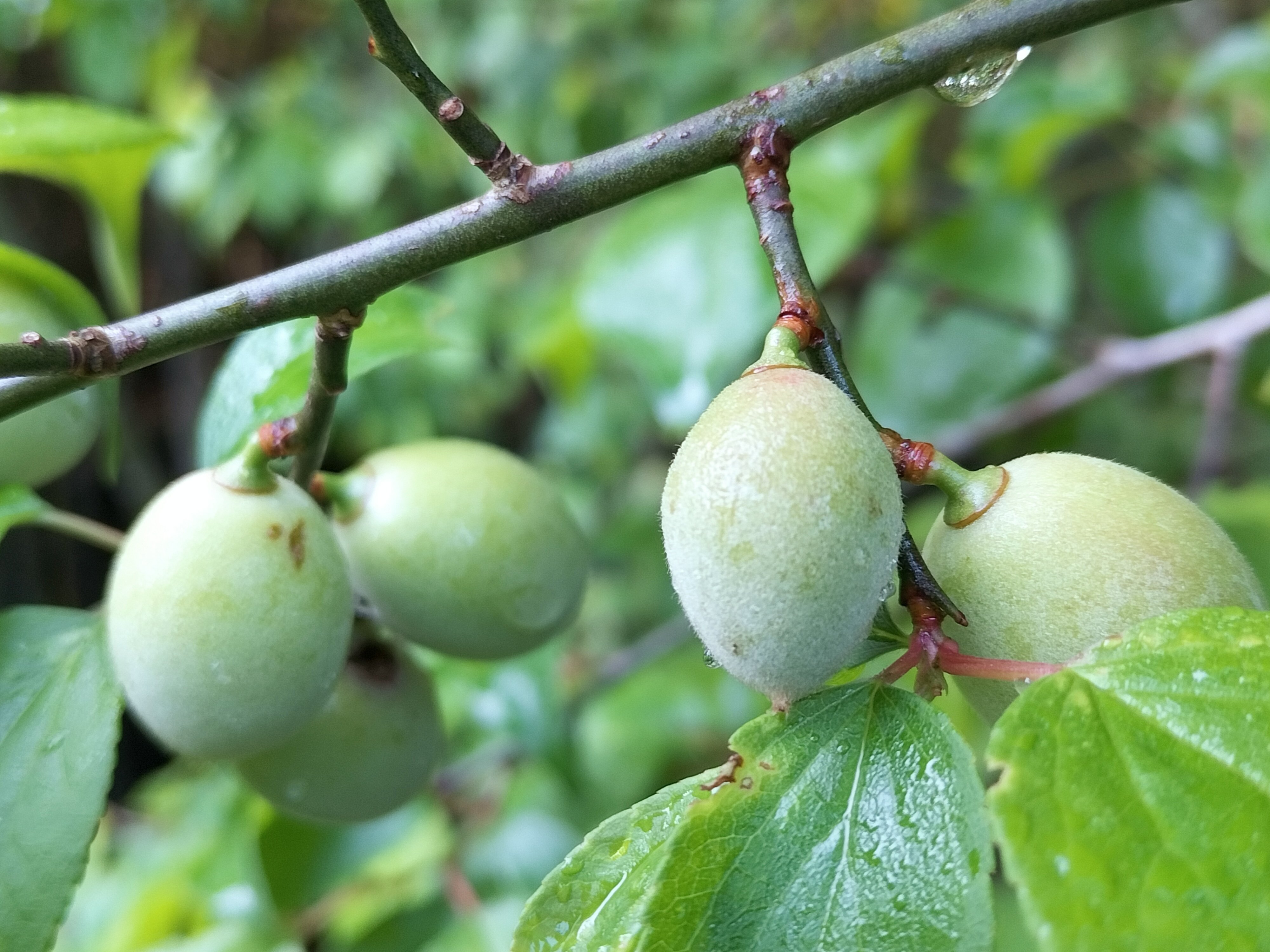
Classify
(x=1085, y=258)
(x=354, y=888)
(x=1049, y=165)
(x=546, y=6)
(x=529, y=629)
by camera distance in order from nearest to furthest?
(x=529, y=629)
(x=354, y=888)
(x=1085, y=258)
(x=1049, y=165)
(x=546, y=6)

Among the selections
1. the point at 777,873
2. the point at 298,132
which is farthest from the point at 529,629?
the point at 298,132

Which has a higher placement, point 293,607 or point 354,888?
point 293,607

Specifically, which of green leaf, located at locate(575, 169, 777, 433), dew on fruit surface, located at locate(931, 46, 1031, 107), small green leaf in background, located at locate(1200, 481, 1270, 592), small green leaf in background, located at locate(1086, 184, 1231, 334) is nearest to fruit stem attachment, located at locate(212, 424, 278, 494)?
dew on fruit surface, located at locate(931, 46, 1031, 107)

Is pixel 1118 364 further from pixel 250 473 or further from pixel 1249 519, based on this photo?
pixel 250 473

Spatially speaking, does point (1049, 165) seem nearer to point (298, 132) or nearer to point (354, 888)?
point (298, 132)

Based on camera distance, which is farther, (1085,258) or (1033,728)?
(1085,258)

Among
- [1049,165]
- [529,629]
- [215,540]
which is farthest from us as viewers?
[1049,165]

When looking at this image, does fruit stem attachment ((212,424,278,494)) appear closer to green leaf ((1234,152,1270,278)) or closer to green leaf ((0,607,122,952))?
green leaf ((0,607,122,952))
